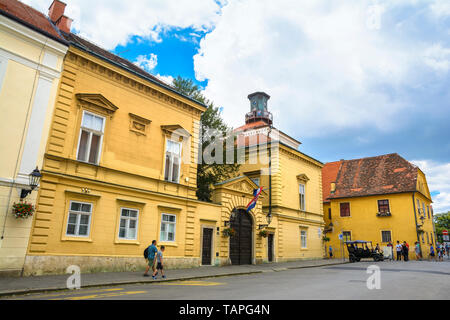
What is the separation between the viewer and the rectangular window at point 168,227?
18.5m

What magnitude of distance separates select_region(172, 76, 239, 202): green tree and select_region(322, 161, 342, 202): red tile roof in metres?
20.1

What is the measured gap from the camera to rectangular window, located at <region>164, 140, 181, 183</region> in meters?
19.6

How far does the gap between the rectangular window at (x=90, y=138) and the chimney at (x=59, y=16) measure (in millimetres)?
5647

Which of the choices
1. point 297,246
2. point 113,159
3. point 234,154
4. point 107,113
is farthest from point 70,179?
point 297,246

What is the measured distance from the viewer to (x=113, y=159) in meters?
16.8

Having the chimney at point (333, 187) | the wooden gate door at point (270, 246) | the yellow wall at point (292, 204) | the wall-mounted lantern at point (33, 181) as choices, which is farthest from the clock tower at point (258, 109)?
the wall-mounted lantern at point (33, 181)

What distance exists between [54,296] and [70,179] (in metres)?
6.50

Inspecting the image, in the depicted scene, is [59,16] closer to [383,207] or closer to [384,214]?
[384,214]

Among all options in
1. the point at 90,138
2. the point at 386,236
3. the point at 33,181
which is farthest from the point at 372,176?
the point at 33,181

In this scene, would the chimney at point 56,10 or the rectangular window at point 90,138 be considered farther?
the chimney at point 56,10

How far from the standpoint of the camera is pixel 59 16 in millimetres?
18359

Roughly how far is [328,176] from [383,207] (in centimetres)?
924

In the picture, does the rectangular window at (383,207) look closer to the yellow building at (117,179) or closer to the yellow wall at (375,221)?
the yellow wall at (375,221)
